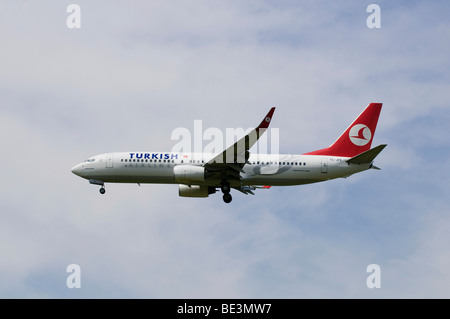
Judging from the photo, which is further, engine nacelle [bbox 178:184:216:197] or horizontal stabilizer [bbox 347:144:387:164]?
engine nacelle [bbox 178:184:216:197]

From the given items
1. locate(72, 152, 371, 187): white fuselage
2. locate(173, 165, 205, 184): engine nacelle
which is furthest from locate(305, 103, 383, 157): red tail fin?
locate(173, 165, 205, 184): engine nacelle

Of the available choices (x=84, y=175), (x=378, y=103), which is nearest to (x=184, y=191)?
(x=84, y=175)

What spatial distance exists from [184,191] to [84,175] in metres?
9.19

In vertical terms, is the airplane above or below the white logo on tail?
below

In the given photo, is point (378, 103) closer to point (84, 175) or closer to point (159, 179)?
point (159, 179)

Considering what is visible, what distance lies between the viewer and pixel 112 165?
6550 cm

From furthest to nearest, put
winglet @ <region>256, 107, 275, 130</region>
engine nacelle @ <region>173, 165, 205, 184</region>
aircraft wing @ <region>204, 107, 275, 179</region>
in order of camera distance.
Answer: engine nacelle @ <region>173, 165, 205, 184</region>
aircraft wing @ <region>204, 107, 275, 179</region>
winglet @ <region>256, 107, 275, 130</region>

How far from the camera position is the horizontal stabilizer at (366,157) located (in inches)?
2471

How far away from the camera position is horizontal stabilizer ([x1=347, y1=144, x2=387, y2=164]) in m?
62.8

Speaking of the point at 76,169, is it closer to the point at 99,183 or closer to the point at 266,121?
the point at 99,183

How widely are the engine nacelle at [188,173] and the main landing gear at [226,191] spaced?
96.9 inches

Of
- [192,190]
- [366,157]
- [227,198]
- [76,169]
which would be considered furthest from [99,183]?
[366,157]

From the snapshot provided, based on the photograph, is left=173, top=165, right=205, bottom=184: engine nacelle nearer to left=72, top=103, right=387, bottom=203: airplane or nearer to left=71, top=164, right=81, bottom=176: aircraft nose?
left=72, top=103, right=387, bottom=203: airplane

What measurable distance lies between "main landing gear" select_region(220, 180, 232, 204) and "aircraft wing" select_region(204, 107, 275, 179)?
732mm
